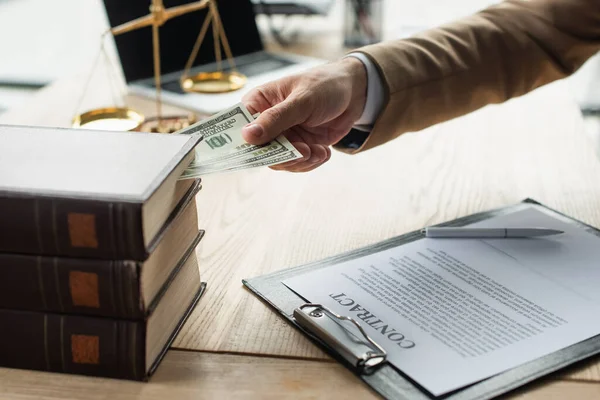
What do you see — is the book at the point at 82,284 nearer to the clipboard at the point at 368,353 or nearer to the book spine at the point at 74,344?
the book spine at the point at 74,344

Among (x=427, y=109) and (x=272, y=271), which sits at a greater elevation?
(x=427, y=109)

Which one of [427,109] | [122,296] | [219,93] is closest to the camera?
[122,296]

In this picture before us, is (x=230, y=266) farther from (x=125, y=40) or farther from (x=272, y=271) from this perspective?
(x=125, y=40)

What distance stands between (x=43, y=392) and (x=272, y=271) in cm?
31

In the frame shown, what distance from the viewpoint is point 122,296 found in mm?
643

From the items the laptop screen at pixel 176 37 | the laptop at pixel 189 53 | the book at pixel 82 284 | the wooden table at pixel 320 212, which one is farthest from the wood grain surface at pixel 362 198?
the laptop screen at pixel 176 37

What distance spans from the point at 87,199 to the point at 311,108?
43 centimetres

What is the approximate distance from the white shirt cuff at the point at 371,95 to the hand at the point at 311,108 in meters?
0.01

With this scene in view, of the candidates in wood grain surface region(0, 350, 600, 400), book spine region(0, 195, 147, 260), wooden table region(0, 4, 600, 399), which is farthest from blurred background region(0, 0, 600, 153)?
book spine region(0, 195, 147, 260)

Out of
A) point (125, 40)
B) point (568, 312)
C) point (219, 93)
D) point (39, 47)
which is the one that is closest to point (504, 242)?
point (568, 312)

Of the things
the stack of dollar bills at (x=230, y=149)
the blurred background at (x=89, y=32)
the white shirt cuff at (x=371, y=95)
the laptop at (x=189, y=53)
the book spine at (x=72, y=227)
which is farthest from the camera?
the blurred background at (x=89, y=32)

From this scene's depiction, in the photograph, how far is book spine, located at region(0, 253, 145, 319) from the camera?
2.09 ft

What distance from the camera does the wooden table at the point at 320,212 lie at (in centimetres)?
68

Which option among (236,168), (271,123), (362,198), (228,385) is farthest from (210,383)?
(362,198)
